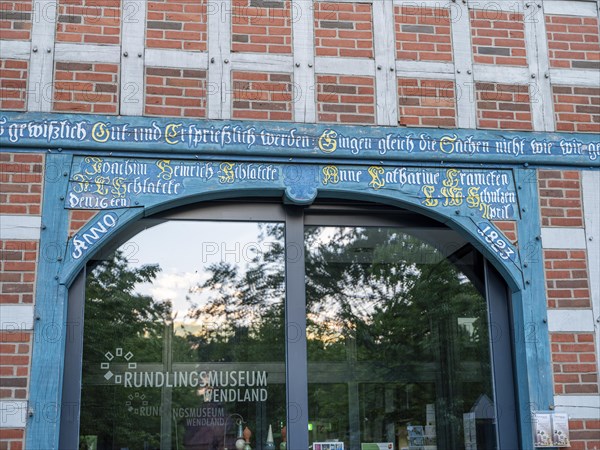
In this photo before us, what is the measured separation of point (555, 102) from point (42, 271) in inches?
160

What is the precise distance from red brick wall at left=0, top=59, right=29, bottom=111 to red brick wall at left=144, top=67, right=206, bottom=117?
0.87m

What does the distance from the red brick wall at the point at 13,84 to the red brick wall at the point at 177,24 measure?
3.06ft

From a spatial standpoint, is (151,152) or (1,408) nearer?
(1,408)

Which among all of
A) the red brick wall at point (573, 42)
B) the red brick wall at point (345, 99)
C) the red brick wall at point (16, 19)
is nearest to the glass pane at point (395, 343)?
the red brick wall at point (345, 99)

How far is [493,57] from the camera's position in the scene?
6.90 m

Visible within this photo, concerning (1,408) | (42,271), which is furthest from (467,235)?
(1,408)

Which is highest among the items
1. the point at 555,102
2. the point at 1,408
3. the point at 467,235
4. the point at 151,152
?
the point at 555,102

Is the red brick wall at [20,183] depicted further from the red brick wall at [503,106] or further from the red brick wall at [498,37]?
the red brick wall at [498,37]

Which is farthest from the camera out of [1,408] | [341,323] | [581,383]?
[341,323]

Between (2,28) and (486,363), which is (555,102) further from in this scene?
(2,28)

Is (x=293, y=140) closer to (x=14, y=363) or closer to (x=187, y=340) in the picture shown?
(x=187, y=340)

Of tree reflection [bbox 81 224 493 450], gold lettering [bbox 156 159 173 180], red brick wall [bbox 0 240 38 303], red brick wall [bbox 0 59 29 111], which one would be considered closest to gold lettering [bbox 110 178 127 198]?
gold lettering [bbox 156 159 173 180]

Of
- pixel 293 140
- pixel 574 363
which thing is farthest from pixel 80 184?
pixel 574 363

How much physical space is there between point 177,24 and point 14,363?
2736 millimetres
